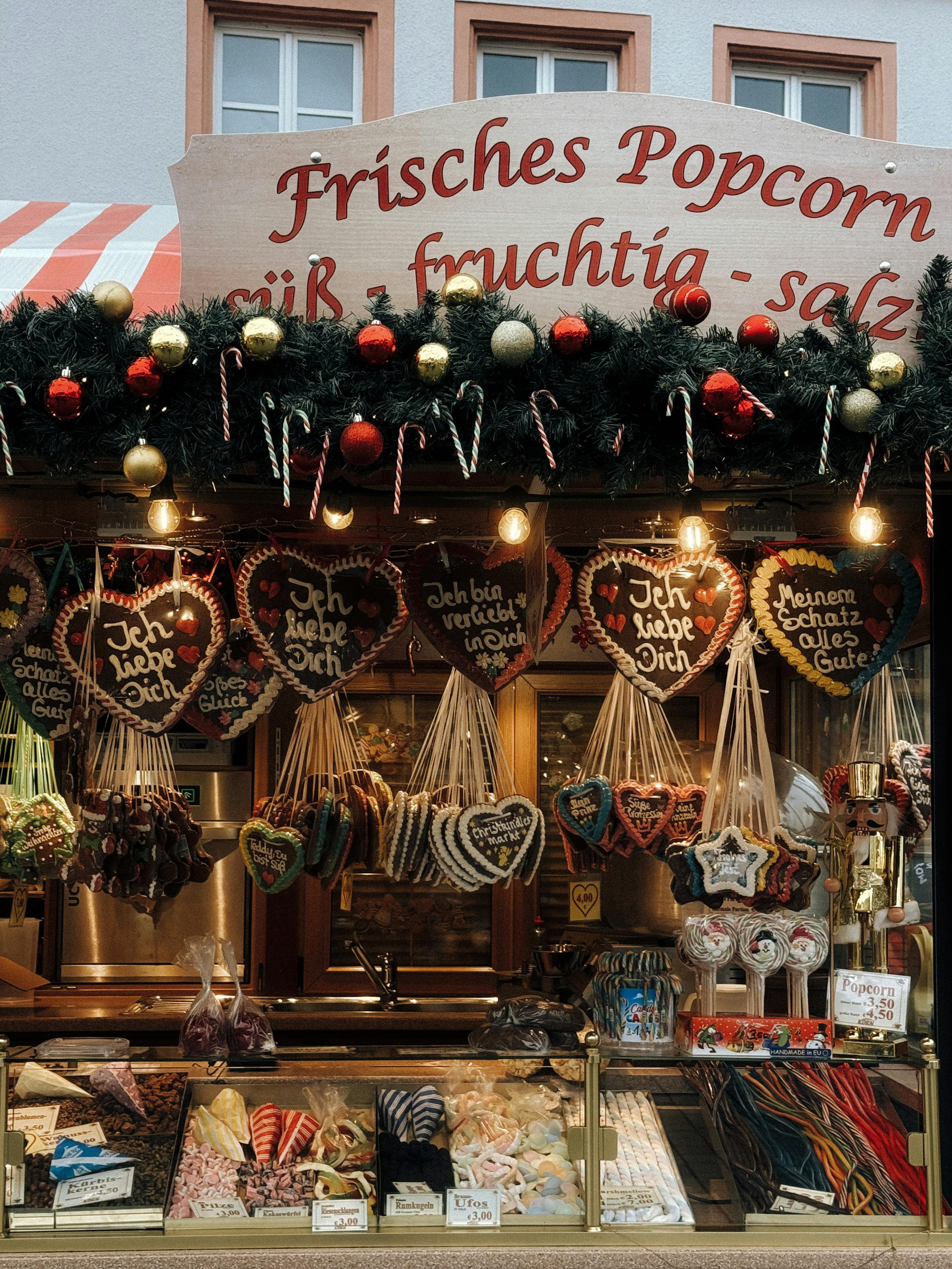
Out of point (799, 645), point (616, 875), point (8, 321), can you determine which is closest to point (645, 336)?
point (799, 645)

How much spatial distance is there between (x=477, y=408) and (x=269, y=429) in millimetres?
537

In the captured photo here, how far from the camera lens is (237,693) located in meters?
4.02

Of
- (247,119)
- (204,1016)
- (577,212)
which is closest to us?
(577,212)

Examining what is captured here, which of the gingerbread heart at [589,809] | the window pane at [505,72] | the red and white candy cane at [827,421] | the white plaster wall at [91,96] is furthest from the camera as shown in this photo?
the window pane at [505,72]

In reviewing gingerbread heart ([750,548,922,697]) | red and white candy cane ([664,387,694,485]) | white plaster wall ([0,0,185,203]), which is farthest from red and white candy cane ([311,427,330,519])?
white plaster wall ([0,0,185,203])

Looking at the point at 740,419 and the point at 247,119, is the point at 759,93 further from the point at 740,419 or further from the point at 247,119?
the point at 740,419

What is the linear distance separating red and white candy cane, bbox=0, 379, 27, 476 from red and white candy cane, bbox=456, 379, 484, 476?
111 cm

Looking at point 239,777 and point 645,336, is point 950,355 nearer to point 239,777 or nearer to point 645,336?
point 645,336

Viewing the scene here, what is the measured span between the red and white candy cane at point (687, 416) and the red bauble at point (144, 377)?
51.8 inches

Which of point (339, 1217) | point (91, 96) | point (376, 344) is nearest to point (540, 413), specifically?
point (376, 344)

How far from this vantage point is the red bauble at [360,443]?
3.13 meters

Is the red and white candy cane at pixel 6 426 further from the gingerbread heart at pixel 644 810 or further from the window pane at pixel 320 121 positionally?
the window pane at pixel 320 121

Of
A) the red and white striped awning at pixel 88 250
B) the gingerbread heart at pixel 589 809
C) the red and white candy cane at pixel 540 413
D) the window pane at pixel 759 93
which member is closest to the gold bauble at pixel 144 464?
the red and white striped awning at pixel 88 250

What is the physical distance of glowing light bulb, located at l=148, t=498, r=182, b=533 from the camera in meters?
3.63
